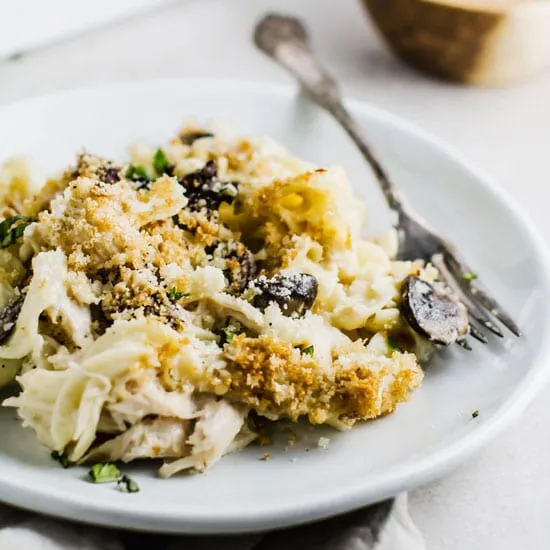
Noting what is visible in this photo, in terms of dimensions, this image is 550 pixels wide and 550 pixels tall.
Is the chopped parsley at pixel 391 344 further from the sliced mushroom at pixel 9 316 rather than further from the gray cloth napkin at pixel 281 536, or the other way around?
the sliced mushroom at pixel 9 316

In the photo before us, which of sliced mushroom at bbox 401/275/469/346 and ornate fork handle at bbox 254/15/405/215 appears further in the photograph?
ornate fork handle at bbox 254/15/405/215

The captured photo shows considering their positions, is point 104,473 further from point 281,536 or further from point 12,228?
point 12,228

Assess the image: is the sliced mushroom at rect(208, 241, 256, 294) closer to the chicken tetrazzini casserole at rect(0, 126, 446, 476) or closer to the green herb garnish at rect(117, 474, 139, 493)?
the chicken tetrazzini casserole at rect(0, 126, 446, 476)

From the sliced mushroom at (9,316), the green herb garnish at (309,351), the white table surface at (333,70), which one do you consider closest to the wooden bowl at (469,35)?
the white table surface at (333,70)

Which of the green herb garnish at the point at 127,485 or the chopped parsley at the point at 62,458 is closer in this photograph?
the green herb garnish at the point at 127,485

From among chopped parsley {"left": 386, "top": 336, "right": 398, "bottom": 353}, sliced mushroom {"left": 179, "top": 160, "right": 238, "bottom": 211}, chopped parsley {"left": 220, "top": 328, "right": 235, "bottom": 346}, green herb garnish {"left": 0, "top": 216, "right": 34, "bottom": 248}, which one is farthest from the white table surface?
green herb garnish {"left": 0, "top": 216, "right": 34, "bottom": 248}

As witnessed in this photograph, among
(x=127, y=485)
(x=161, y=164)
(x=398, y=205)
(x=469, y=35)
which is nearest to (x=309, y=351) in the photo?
(x=127, y=485)

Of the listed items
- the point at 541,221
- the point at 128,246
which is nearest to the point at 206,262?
the point at 128,246
